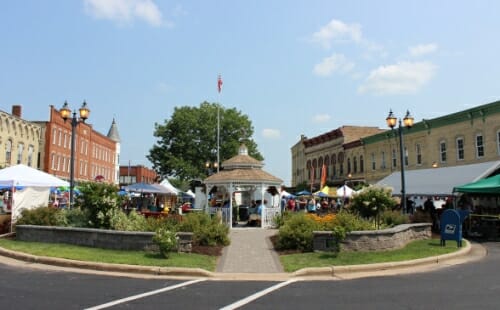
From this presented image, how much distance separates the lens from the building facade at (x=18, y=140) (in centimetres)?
4312

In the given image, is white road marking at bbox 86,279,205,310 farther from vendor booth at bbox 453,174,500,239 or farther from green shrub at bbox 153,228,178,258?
vendor booth at bbox 453,174,500,239

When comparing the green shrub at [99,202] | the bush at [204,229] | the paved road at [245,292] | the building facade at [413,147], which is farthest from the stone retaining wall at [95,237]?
the building facade at [413,147]

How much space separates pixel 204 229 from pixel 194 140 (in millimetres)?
39722

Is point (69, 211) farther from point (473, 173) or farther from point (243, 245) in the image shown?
point (473, 173)

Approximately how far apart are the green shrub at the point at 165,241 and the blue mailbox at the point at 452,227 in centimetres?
902

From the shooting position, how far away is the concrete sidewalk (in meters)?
10.8

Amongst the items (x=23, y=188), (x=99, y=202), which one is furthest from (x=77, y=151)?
(x=99, y=202)

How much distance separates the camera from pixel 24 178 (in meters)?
17.4

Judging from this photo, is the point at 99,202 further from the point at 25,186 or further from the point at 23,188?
the point at 23,188

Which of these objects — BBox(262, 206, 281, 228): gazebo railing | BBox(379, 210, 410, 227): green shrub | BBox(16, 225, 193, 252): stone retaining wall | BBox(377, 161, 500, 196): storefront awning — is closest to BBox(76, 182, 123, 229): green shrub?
BBox(16, 225, 193, 252): stone retaining wall

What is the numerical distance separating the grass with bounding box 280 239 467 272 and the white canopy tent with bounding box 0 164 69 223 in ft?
35.5

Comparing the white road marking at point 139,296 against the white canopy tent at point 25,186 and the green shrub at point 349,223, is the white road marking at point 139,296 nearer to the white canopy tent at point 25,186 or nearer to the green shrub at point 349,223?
the green shrub at point 349,223

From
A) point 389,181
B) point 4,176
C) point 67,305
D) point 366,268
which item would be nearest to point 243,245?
point 366,268

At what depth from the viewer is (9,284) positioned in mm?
8789
